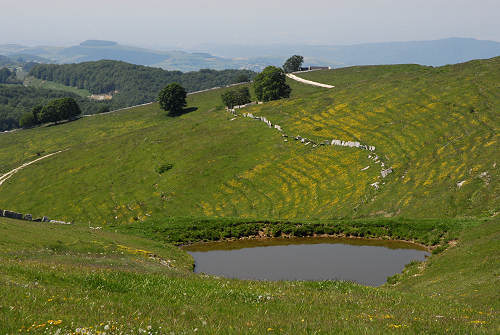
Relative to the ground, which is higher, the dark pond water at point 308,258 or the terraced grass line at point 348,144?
the terraced grass line at point 348,144

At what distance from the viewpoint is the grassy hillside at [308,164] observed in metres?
→ 55.3

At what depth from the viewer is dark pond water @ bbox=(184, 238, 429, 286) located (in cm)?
3759

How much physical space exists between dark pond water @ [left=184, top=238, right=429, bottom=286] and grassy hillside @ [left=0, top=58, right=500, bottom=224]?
9244 millimetres

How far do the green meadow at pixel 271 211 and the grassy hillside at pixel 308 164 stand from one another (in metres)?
0.39

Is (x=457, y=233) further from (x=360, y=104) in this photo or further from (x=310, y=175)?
(x=360, y=104)

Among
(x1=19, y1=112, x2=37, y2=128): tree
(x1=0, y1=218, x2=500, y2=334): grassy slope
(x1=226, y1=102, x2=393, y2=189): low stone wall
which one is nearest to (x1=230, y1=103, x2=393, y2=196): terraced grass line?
(x1=226, y1=102, x2=393, y2=189): low stone wall

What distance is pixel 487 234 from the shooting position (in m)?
35.2

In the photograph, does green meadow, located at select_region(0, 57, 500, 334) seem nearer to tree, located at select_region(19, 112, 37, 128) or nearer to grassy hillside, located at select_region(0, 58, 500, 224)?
grassy hillside, located at select_region(0, 58, 500, 224)

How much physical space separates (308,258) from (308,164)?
34674 millimetres

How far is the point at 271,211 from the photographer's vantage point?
206ft

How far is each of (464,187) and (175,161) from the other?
2539 inches

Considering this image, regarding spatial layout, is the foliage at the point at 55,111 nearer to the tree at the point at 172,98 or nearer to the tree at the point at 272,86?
the tree at the point at 172,98

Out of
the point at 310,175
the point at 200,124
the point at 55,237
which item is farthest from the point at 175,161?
the point at 55,237

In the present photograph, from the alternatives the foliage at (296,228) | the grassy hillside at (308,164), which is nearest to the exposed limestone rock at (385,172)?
the grassy hillside at (308,164)
